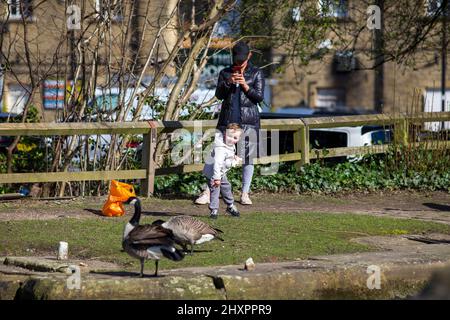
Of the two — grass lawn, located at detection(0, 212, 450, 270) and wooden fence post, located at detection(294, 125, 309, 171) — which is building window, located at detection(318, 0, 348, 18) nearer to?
wooden fence post, located at detection(294, 125, 309, 171)

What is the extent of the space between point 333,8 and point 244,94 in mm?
8411

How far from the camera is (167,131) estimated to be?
14.2 m

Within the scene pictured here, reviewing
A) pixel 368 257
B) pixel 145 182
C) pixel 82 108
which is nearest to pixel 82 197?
pixel 145 182

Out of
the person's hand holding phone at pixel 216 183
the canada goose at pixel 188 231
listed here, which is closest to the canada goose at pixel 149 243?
the canada goose at pixel 188 231

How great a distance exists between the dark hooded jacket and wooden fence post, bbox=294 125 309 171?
301cm

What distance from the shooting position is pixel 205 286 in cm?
846

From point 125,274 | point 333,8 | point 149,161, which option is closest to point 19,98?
point 149,161

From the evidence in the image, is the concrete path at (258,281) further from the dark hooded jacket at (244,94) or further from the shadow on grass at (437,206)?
the shadow on grass at (437,206)

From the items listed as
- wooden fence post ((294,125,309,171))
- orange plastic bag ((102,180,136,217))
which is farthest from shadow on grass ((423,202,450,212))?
orange plastic bag ((102,180,136,217))

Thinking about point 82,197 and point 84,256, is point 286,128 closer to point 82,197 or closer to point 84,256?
point 82,197

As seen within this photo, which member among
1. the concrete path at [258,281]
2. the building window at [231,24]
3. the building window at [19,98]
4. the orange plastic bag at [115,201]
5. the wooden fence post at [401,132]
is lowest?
the concrete path at [258,281]

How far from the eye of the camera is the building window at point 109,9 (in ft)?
50.4

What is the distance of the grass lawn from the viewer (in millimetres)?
10000

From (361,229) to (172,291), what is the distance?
12.8ft
